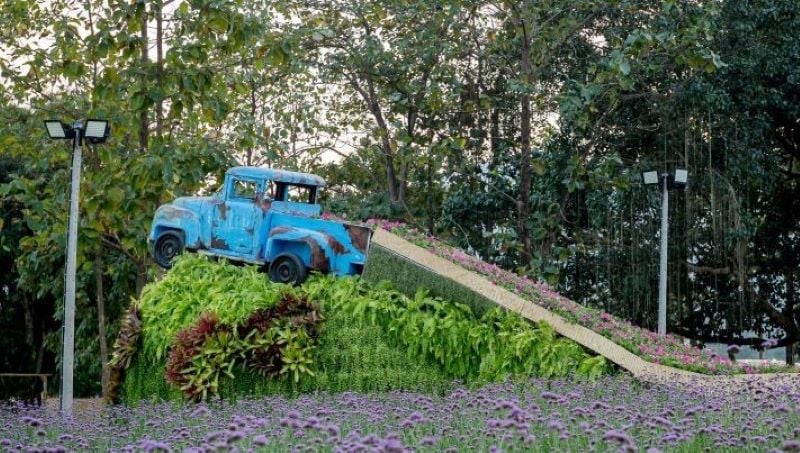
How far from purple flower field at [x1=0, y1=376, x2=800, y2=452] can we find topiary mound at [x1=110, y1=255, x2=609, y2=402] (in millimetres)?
850

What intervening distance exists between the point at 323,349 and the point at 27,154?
8.52m

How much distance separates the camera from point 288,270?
1476 cm

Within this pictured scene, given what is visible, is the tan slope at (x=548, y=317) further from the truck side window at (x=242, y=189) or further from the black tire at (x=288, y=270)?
the truck side window at (x=242, y=189)

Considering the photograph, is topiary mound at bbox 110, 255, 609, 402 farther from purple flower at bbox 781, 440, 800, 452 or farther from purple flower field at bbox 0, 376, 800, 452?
purple flower at bbox 781, 440, 800, 452

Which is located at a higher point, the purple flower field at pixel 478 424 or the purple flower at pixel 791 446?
the purple flower at pixel 791 446

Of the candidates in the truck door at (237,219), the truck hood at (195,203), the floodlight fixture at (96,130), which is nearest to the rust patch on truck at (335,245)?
the truck door at (237,219)

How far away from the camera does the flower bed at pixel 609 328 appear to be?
1410cm

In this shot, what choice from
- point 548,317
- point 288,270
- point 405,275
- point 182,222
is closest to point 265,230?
point 288,270

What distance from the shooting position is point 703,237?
24.9 metres

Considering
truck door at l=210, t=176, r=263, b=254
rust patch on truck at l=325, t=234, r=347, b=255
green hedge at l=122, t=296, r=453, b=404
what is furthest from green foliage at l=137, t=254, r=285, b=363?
rust patch on truck at l=325, t=234, r=347, b=255

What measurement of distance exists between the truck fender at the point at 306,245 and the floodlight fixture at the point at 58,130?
3.14 m

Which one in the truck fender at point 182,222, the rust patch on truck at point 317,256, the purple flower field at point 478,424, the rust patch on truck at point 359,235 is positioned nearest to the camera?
the purple flower field at point 478,424

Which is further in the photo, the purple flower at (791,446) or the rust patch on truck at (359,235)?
the rust patch on truck at (359,235)

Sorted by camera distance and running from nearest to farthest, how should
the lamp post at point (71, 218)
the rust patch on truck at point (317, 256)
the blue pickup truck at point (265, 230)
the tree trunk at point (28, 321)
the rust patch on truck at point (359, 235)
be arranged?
the rust patch on truck at point (317, 256) → the blue pickup truck at point (265, 230) → the rust patch on truck at point (359, 235) → the lamp post at point (71, 218) → the tree trunk at point (28, 321)
